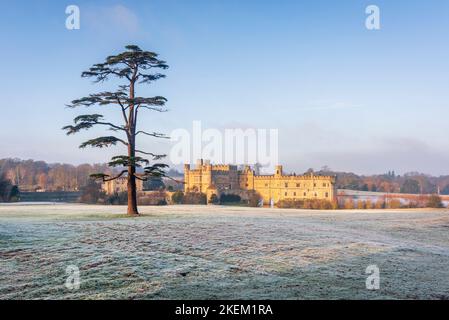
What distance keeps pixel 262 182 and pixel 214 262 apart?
96.6 metres

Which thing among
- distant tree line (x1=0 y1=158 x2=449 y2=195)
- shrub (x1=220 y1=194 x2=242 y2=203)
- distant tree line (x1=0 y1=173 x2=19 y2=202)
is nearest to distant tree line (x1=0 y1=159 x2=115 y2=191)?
distant tree line (x1=0 y1=158 x2=449 y2=195)

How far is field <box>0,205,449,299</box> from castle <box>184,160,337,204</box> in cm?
8200

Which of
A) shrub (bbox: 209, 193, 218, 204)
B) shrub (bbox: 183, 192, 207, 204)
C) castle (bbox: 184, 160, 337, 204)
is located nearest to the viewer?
shrub (bbox: 183, 192, 207, 204)

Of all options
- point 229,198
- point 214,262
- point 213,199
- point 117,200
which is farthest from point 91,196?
point 214,262

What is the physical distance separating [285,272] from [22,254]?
7826mm

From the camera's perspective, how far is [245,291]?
31.2 feet

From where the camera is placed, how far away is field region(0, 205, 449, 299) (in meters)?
9.58

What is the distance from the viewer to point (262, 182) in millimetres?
108250

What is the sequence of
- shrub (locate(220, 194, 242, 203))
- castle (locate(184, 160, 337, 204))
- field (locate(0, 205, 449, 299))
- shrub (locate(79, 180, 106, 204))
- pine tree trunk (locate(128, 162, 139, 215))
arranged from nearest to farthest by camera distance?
1. field (locate(0, 205, 449, 299))
2. pine tree trunk (locate(128, 162, 139, 215))
3. shrub (locate(79, 180, 106, 204))
4. shrub (locate(220, 194, 242, 203))
5. castle (locate(184, 160, 337, 204))

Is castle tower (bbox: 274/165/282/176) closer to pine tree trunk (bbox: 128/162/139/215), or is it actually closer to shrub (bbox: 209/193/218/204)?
shrub (bbox: 209/193/218/204)

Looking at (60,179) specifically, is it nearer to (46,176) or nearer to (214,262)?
(46,176)
